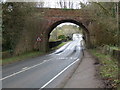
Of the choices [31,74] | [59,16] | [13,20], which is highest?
[59,16]

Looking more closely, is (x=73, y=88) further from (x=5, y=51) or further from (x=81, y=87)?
(x=5, y=51)

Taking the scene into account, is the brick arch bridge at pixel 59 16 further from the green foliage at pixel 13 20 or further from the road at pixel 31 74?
the road at pixel 31 74

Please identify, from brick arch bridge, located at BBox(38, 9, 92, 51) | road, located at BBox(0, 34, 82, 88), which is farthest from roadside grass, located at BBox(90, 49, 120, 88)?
brick arch bridge, located at BBox(38, 9, 92, 51)

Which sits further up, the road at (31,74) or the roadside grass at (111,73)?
the roadside grass at (111,73)

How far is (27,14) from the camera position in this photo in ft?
106

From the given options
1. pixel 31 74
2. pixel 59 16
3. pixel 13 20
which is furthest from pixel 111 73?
pixel 59 16

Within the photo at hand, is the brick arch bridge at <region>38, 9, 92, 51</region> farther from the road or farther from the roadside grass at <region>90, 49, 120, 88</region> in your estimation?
the roadside grass at <region>90, 49, 120, 88</region>

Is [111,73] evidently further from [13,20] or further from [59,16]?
[59,16]

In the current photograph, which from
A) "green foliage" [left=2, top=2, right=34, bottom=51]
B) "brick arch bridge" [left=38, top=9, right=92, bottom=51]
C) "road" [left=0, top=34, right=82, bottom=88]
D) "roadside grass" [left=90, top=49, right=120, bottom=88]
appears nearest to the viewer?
"roadside grass" [left=90, top=49, right=120, bottom=88]

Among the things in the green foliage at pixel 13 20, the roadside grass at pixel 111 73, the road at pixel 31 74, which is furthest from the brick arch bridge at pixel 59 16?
the roadside grass at pixel 111 73

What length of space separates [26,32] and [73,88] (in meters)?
27.4

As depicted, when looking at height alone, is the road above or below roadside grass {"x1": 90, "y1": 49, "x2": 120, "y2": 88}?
below

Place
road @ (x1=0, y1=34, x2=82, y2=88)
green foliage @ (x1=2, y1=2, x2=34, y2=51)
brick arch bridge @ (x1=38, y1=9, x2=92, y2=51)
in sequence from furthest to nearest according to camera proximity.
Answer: brick arch bridge @ (x1=38, y1=9, x2=92, y2=51), green foliage @ (x1=2, y1=2, x2=34, y2=51), road @ (x1=0, y1=34, x2=82, y2=88)

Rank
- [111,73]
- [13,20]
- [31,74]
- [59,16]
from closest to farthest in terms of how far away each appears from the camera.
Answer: [111,73] < [31,74] < [13,20] < [59,16]
